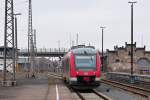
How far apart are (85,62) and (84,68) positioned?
47 cm

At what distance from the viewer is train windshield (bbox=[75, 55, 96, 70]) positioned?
109ft

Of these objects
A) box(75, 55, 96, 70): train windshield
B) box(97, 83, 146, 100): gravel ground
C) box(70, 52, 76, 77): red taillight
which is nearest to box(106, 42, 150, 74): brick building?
box(75, 55, 96, 70): train windshield

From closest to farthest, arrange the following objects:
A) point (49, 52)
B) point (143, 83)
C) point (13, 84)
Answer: point (143, 83)
point (13, 84)
point (49, 52)

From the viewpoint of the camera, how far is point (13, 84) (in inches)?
1724

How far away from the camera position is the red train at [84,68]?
32938mm

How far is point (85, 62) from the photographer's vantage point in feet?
110

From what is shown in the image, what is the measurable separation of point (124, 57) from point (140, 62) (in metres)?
3.08

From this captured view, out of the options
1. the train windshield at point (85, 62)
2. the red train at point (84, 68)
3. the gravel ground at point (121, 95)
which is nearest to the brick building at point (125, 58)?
the red train at point (84, 68)

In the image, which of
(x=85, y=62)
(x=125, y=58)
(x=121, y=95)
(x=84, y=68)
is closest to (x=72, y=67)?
(x=84, y=68)

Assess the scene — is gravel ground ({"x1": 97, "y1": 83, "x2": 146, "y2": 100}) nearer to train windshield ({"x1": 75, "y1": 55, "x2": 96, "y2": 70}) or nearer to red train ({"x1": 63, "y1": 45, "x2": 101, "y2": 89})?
red train ({"x1": 63, "y1": 45, "x2": 101, "y2": 89})

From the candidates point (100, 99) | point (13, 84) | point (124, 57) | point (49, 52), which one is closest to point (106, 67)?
point (124, 57)

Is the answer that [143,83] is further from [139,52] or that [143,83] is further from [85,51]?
[139,52]

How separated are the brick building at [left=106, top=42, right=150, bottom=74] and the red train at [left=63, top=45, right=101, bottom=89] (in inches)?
2259

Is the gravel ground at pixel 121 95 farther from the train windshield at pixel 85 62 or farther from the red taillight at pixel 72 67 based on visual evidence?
the red taillight at pixel 72 67
